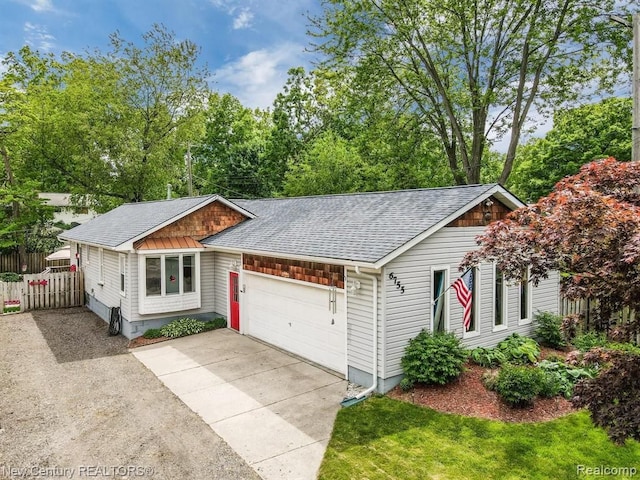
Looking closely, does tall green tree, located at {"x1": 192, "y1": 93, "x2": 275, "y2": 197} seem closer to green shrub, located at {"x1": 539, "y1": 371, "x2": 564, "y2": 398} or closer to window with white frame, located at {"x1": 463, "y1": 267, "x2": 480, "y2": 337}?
window with white frame, located at {"x1": 463, "y1": 267, "x2": 480, "y2": 337}

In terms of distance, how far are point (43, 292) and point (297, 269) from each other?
13856mm

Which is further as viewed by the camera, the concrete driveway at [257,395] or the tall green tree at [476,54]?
the tall green tree at [476,54]

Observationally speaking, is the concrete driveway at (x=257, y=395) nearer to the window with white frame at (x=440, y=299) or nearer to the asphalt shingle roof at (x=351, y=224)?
the window with white frame at (x=440, y=299)

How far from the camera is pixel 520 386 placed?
8.25m

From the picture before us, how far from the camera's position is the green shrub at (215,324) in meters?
14.8

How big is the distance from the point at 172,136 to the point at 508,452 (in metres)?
31.0

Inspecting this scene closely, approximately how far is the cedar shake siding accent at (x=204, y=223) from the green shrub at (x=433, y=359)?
9.17 m

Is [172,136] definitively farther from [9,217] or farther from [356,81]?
[356,81]

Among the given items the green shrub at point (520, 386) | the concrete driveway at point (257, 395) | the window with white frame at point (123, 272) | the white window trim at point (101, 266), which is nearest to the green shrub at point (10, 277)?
the white window trim at point (101, 266)

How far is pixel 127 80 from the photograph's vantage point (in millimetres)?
30438

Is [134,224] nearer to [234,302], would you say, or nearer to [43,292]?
[234,302]

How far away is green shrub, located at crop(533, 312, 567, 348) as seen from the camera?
11.8 m

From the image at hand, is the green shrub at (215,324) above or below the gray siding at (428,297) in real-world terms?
below

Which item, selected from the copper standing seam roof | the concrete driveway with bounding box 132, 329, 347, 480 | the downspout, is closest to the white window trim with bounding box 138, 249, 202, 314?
the copper standing seam roof
